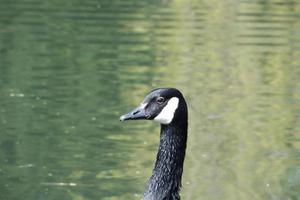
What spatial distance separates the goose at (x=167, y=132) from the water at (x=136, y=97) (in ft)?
9.26

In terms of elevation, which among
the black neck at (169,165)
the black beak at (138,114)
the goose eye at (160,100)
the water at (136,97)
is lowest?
the water at (136,97)

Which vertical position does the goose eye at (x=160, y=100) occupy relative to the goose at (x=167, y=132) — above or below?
above

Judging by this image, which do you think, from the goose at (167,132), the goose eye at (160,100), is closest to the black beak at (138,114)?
the goose at (167,132)

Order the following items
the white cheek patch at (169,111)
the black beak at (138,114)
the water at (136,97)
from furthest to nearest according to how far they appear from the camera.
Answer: the water at (136,97)
the black beak at (138,114)
the white cheek patch at (169,111)

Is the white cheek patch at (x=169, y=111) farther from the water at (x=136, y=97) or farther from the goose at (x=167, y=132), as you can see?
the water at (x=136, y=97)

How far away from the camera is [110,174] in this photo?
10.5m

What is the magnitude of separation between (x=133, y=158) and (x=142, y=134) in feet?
3.54

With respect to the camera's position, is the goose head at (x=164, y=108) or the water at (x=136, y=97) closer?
A: the goose head at (x=164, y=108)

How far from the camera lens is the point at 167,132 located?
22.8 feet

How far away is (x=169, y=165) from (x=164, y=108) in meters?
0.49

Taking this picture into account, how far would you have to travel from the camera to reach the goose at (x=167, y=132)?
22.3 feet

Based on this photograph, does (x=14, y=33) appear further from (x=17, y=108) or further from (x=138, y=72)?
(x=17, y=108)

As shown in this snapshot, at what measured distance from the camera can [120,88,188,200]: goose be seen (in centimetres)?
679

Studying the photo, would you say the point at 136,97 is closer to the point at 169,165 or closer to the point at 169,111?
the point at 169,165
